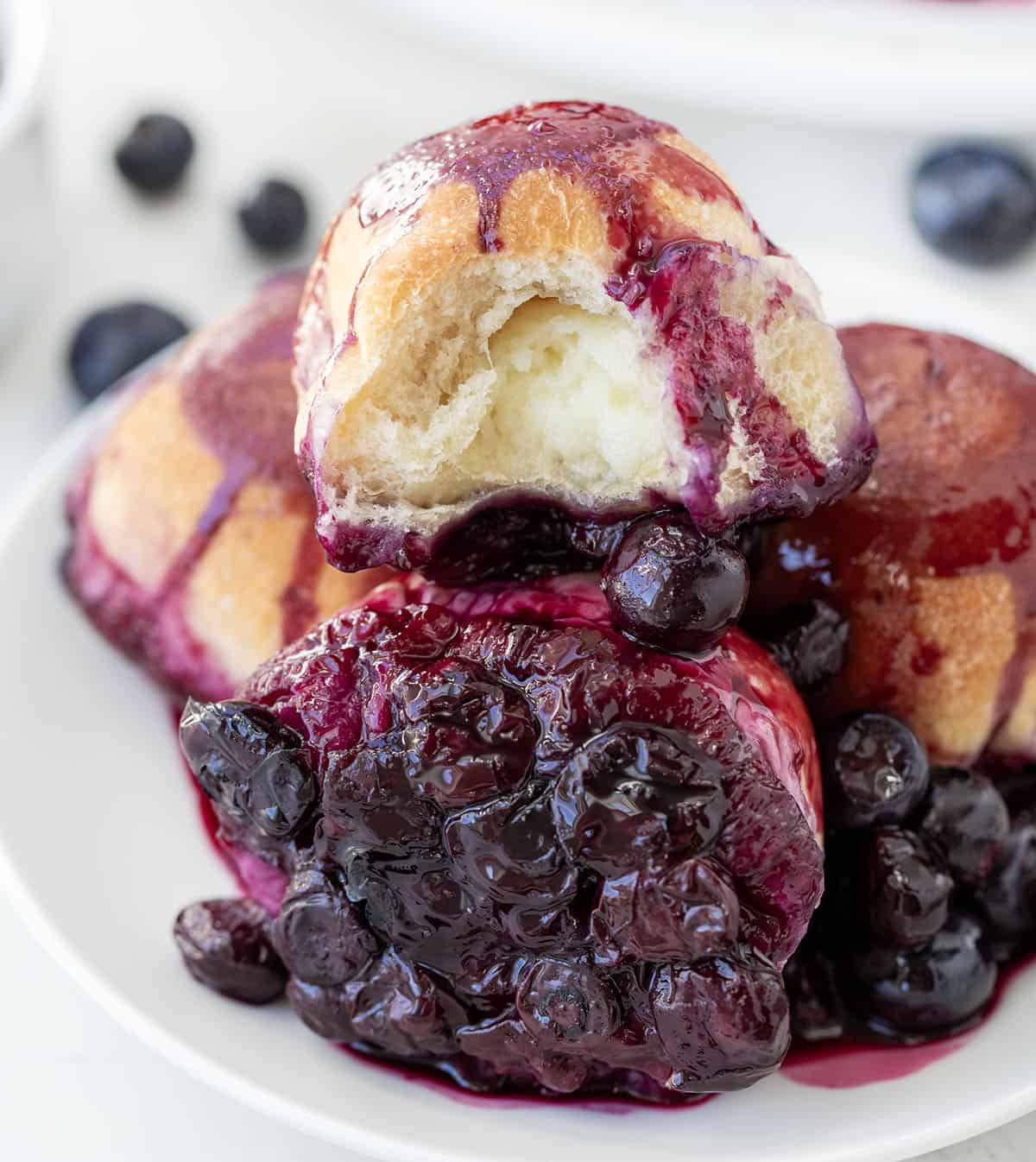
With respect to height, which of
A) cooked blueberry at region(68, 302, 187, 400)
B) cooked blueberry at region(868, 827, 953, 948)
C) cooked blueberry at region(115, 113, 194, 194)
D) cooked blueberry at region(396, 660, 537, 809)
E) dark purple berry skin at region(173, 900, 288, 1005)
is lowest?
dark purple berry skin at region(173, 900, 288, 1005)

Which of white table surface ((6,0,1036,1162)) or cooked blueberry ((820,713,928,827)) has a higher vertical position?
white table surface ((6,0,1036,1162))

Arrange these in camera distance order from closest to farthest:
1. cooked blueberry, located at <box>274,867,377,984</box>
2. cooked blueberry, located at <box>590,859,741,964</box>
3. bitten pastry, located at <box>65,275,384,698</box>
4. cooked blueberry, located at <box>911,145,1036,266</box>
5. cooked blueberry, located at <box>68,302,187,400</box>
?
cooked blueberry, located at <box>590,859,741,964</box> < cooked blueberry, located at <box>274,867,377,984</box> < bitten pastry, located at <box>65,275,384,698</box> < cooked blueberry, located at <box>68,302,187,400</box> < cooked blueberry, located at <box>911,145,1036,266</box>

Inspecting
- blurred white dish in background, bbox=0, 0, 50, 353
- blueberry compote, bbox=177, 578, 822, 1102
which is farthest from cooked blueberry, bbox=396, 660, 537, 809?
blurred white dish in background, bbox=0, 0, 50, 353

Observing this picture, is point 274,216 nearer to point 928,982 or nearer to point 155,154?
point 155,154

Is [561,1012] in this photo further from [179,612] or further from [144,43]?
[144,43]

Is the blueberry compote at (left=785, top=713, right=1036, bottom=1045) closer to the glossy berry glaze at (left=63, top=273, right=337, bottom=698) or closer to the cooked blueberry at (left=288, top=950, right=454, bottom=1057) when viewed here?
the cooked blueberry at (left=288, top=950, right=454, bottom=1057)

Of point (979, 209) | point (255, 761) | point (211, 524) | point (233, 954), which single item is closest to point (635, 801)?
point (255, 761)

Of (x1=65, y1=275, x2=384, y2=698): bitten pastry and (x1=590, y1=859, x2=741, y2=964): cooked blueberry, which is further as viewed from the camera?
(x1=65, y1=275, x2=384, y2=698): bitten pastry

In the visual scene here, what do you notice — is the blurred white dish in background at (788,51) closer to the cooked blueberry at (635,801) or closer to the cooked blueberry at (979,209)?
the cooked blueberry at (979,209)
